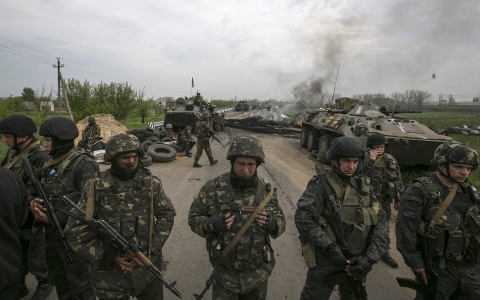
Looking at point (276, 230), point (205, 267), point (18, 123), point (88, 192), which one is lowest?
point (205, 267)

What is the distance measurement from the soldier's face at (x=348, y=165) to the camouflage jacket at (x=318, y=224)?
0.09m

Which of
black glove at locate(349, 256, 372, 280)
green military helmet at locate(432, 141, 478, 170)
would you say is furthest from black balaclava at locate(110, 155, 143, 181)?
green military helmet at locate(432, 141, 478, 170)

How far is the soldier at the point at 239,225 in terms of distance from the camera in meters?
2.23

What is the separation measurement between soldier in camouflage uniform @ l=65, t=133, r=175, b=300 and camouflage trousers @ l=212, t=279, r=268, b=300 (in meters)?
0.55

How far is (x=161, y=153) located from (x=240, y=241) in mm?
8301

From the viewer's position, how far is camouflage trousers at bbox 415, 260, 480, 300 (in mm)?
2342

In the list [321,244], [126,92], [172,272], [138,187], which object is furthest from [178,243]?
[126,92]

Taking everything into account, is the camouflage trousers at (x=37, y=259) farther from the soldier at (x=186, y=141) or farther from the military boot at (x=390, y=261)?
the soldier at (x=186, y=141)

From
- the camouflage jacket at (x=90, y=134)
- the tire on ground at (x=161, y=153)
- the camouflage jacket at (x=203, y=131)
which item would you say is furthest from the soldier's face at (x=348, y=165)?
the camouflage jacket at (x=90, y=134)

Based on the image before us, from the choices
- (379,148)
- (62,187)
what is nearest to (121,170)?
(62,187)

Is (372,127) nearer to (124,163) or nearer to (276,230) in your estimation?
(276,230)

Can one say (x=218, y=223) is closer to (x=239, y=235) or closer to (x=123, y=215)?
(x=239, y=235)

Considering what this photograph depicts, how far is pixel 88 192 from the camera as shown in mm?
2213

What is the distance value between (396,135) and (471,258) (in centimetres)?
644
